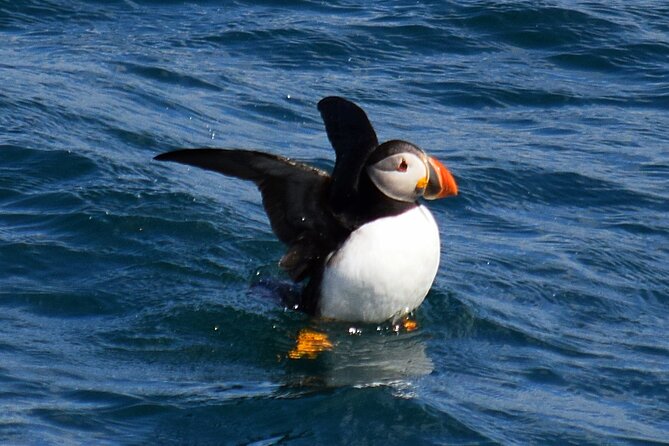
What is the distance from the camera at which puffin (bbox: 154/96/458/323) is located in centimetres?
659

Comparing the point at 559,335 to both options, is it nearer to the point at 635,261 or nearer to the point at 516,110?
the point at 635,261

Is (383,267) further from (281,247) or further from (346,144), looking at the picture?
(281,247)

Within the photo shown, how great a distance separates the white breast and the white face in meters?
0.12

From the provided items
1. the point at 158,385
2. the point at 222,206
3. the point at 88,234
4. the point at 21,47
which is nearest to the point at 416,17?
the point at 21,47

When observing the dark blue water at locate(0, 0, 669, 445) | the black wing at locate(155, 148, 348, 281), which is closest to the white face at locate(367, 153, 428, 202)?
the black wing at locate(155, 148, 348, 281)

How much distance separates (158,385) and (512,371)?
178 centimetres

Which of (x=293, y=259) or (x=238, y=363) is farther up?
(x=293, y=259)

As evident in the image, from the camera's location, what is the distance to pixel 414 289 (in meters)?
6.69

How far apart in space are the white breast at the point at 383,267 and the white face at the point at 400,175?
0.12 m

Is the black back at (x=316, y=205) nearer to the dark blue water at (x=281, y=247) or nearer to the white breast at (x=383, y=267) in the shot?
the white breast at (x=383, y=267)

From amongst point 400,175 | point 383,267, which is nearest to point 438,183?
point 400,175

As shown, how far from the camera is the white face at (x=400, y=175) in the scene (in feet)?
21.9

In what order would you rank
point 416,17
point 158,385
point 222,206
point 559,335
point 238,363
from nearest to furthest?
point 158,385 → point 238,363 → point 559,335 → point 222,206 → point 416,17

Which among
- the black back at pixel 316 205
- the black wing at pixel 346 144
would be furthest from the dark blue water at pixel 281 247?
the black wing at pixel 346 144
